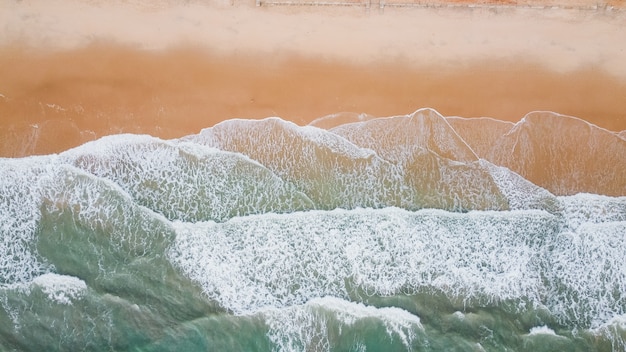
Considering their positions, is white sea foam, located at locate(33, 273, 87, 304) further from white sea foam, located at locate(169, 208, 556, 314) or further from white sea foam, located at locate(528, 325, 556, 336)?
white sea foam, located at locate(528, 325, 556, 336)

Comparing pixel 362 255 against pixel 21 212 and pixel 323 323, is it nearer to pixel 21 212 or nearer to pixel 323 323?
pixel 323 323

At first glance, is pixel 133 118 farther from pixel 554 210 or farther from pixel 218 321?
pixel 554 210

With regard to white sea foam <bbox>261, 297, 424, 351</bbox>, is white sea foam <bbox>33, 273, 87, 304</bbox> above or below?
above

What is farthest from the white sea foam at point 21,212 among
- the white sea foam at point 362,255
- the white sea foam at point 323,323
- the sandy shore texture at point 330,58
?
the white sea foam at point 323,323

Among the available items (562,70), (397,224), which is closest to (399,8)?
(562,70)

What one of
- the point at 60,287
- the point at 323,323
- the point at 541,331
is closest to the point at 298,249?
the point at 323,323

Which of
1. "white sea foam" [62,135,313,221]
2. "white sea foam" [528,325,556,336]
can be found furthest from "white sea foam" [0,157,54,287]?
"white sea foam" [528,325,556,336]
